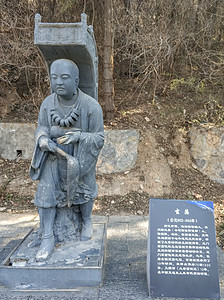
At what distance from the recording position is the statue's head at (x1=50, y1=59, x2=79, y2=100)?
7.97 feet

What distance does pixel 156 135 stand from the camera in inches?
237

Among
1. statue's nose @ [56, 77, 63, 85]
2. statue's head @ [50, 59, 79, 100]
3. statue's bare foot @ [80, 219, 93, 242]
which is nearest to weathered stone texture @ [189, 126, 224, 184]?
statue's bare foot @ [80, 219, 93, 242]

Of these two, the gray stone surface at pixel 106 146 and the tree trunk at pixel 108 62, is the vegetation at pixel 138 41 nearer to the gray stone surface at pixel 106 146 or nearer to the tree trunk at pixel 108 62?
the tree trunk at pixel 108 62

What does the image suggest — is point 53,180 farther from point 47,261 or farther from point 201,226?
point 201,226

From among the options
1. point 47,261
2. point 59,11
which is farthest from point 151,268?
point 59,11

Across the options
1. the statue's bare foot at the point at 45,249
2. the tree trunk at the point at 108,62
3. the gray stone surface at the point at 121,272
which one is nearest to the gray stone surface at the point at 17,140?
the tree trunk at the point at 108,62

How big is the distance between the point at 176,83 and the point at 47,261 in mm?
5713

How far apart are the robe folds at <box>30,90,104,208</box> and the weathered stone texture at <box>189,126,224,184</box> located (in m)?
3.82

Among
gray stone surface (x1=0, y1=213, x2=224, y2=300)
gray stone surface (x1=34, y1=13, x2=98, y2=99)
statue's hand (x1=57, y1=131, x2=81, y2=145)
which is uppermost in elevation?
gray stone surface (x1=34, y1=13, x2=98, y2=99)

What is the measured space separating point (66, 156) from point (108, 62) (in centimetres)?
387

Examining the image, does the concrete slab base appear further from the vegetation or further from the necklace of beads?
the vegetation

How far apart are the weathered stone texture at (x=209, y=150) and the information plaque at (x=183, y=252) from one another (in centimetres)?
355

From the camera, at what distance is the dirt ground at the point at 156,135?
4.99 m

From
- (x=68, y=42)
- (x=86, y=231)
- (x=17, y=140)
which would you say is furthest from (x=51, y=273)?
(x=17, y=140)
